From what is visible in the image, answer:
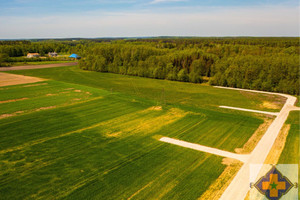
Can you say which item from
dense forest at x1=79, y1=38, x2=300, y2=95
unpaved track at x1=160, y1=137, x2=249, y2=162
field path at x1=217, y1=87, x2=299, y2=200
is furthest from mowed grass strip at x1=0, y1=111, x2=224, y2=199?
dense forest at x1=79, y1=38, x2=300, y2=95

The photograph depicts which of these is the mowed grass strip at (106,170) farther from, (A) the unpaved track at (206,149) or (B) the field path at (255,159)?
(B) the field path at (255,159)

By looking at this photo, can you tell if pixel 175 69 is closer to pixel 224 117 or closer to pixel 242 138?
pixel 224 117

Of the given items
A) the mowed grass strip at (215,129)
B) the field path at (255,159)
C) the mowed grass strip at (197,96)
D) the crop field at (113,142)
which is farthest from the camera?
the mowed grass strip at (197,96)

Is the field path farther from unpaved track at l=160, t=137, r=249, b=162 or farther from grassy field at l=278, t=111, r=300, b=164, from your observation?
grassy field at l=278, t=111, r=300, b=164

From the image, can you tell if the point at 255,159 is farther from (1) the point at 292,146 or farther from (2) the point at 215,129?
(2) the point at 215,129

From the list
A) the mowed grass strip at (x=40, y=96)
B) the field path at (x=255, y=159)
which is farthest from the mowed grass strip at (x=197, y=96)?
the mowed grass strip at (x=40, y=96)

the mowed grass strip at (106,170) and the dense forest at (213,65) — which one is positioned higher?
the dense forest at (213,65)

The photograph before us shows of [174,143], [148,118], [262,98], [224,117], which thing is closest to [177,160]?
[174,143]
